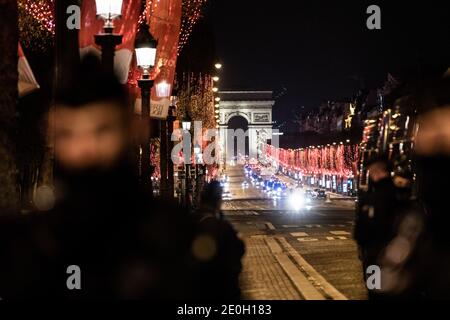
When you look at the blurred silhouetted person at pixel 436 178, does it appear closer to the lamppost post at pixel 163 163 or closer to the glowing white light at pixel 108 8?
the glowing white light at pixel 108 8

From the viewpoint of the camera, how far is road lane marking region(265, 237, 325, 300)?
11.9 meters

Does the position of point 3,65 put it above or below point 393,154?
above

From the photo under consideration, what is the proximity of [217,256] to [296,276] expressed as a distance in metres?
9.44

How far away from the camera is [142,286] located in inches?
156

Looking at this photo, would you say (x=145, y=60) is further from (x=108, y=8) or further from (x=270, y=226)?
(x=270, y=226)

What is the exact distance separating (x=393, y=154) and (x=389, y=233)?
2.53 m

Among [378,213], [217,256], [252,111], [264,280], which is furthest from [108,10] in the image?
[252,111]

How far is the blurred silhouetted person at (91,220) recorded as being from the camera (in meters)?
3.43

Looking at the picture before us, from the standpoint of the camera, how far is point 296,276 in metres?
14.6

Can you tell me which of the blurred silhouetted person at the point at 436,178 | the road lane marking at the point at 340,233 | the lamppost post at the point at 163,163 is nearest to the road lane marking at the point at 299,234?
the road lane marking at the point at 340,233

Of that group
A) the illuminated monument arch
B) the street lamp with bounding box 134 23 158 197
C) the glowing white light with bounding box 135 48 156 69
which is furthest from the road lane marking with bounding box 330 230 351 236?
the illuminated monument arch

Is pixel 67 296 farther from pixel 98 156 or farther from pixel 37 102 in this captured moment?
pixel 37 102

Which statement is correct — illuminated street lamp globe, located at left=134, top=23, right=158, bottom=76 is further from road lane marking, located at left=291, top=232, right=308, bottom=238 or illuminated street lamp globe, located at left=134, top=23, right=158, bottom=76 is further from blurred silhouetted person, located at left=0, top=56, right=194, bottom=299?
road lane marking, located at left=291, top=232, right=308, bottom=238
